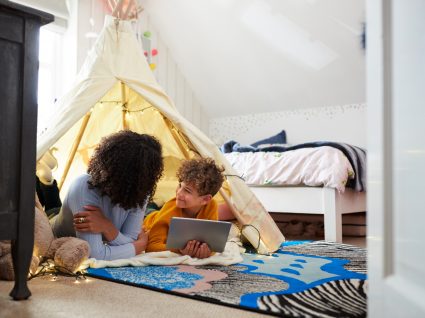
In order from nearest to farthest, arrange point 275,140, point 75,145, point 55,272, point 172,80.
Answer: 1. point 55,272
2. point 75,145
3. point 275,140
4. point 172,80

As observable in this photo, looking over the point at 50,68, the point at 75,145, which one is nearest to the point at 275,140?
the point at 50,68

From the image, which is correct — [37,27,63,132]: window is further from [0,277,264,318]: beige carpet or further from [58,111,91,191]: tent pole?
[0,277,264,318]: beige carpet

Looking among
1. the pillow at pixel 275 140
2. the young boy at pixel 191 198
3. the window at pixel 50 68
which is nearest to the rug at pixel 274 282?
the young boy at pixel 191 198

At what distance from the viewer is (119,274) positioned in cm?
161

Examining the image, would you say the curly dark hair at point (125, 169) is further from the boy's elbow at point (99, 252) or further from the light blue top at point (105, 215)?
the boy's elbow at point (99, 252)

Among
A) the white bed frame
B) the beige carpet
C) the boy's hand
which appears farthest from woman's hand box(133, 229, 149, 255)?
the white bed frame

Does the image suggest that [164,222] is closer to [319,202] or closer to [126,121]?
[126,121]

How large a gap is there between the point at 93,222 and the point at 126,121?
107cm

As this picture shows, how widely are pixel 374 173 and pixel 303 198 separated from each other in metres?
2.11

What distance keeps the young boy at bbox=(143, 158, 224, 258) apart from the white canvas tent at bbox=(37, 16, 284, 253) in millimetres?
234

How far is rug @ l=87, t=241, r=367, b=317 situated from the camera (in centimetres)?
121

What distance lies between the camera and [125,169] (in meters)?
1.76

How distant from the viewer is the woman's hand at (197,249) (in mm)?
1880

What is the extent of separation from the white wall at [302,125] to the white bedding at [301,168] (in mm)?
1474
